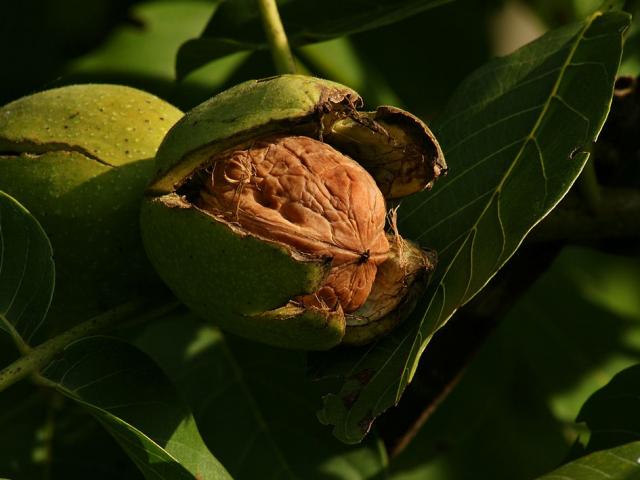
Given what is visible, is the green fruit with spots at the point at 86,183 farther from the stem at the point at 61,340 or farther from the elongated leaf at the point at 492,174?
the elongated leaf at the point at 492,174

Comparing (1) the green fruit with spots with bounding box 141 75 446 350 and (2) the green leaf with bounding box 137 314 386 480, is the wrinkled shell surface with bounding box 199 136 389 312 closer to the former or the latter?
(1) the green fruit with spots with bounding box 141 75 446 350

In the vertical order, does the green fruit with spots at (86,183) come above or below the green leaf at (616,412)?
above

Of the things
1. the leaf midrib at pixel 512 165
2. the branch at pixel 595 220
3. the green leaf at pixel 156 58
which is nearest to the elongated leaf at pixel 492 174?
the leaf midrib at pixel 512 165

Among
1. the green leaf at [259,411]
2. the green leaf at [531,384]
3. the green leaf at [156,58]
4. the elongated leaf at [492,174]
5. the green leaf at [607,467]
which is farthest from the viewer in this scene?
the green leaf at [531,384]

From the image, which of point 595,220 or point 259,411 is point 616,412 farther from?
point 259,411

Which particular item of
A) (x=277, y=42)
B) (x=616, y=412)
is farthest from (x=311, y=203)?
(x=616, y=412)
